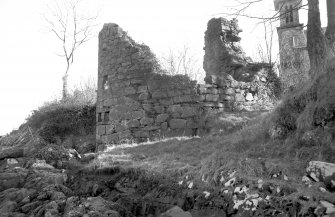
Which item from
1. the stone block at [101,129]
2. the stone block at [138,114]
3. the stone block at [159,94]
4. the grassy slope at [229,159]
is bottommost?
the grassy slope at [229,159]

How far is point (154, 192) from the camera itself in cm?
501

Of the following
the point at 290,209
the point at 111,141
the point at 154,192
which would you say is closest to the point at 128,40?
the point at 111,141

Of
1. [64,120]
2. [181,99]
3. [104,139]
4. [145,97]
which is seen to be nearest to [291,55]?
[181,99]

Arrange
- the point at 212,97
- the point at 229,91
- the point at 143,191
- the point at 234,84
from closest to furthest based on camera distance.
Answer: the point at 143,191 < the point at 212,97 < the point at 229,91 < the point at 234,84

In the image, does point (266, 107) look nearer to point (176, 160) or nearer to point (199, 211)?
point (176, 160)

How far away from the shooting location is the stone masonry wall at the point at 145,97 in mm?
9492

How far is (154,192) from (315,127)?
2.41m

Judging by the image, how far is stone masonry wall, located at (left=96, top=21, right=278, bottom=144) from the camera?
949cm

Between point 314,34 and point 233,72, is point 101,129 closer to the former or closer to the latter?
point 233,72

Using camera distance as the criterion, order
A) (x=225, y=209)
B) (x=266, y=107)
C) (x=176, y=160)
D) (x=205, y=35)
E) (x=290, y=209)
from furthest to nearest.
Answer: (x=205, y=35)
(x=266, y=107)
(x=176, y=160)
(x=225, y=209)
(x=290, y=209)

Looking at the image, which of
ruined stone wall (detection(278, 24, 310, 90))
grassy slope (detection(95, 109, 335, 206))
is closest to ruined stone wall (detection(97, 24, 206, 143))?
grassy slope (detection(95, 109, 335, 206))

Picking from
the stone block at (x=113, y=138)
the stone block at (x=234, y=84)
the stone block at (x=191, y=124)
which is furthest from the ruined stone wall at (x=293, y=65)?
the stone block at (x=113, y=138)

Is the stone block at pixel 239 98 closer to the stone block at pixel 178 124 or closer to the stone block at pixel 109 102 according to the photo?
the stone block at pixel 178 124

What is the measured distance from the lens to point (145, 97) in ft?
31.8
